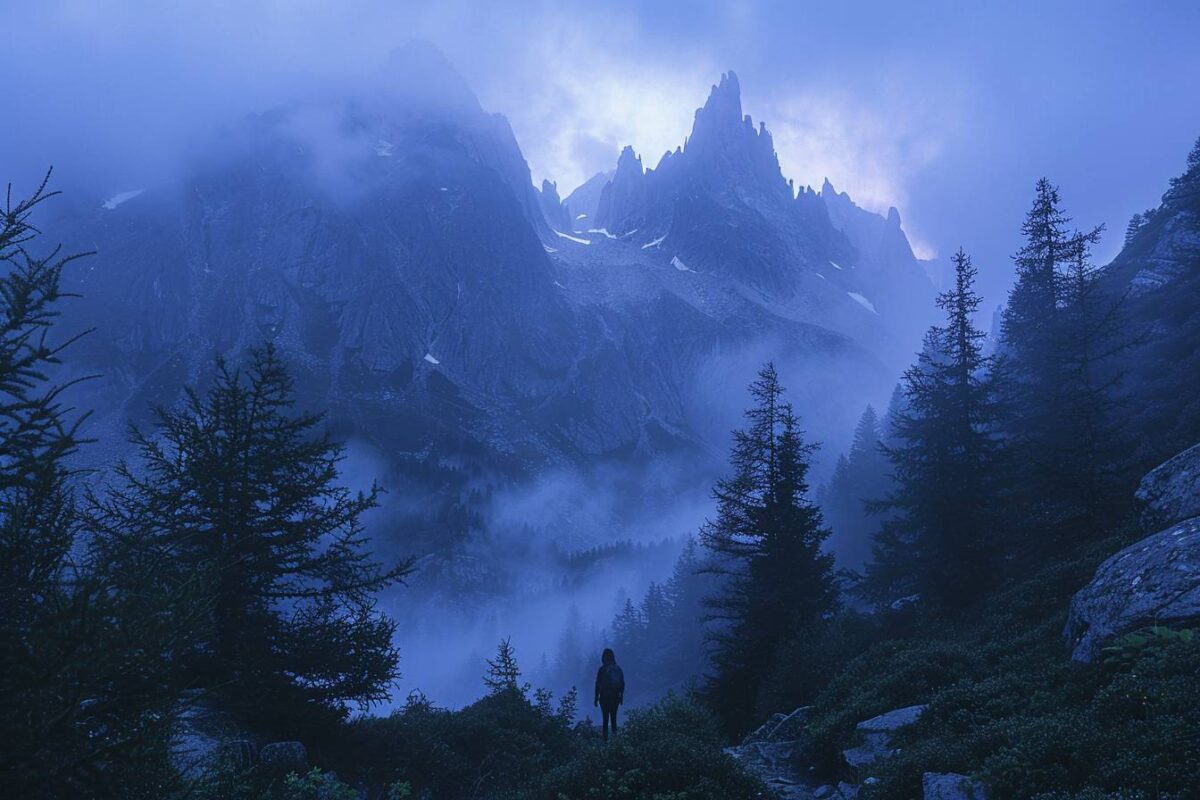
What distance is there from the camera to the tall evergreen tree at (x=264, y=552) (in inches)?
470

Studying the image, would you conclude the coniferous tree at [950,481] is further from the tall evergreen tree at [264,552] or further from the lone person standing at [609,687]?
the tall evergreen tree at [264,552]

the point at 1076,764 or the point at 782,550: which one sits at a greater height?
the point at 782,550

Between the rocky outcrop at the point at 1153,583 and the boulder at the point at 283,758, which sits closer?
the rocky outcrop at the point at 1153,583

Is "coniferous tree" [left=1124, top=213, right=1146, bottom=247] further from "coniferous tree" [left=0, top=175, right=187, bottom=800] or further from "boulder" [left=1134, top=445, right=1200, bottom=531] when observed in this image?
"coniferous tree" [left=0, top=175, right=187, bottom=800]

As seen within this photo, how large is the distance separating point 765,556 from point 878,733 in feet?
36.8

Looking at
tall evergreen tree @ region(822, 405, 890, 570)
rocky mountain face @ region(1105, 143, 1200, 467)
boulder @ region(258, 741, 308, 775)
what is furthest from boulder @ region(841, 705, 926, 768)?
tall evergreen tree @ region(822, 405, 890, 570)

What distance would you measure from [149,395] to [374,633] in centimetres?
21991

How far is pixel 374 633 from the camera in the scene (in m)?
13.3

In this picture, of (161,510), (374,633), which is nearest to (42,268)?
(161,510)

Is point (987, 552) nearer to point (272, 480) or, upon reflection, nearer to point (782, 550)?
point (782, 550)

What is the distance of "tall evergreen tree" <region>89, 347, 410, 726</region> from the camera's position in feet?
39.1

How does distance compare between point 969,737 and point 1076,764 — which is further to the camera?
point 969,737

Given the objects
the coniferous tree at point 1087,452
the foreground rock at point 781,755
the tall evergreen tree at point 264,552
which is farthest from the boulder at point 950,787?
the coniferous tree at point 1087,452

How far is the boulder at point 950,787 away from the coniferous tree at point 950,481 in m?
13.8
